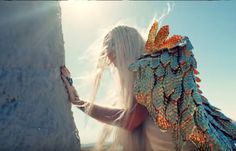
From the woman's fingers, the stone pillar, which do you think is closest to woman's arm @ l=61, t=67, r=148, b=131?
the woman's fingers

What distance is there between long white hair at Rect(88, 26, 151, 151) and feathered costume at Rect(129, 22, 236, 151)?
0.40 meters

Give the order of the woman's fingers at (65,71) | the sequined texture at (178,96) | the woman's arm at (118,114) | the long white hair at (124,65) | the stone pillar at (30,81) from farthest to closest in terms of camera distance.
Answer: the long white hair at (124,65)
the woman's arm at (118,114)
the sequined texture at (178,96)
the woman's fingers at (65,71)
the stone pillar at (30,81)

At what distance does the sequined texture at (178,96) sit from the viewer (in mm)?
2641

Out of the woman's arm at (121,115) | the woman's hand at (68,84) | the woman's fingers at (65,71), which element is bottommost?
the woman's arm at (121,115)

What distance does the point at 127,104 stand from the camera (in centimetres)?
316

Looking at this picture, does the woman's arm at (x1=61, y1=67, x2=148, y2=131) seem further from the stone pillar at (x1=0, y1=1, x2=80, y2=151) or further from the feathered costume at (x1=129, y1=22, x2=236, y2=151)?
the stone pillar at (x1=0, y1=1, x2=80, y2=151)

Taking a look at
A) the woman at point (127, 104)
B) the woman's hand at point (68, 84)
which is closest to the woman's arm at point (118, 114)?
the woman at point (127, 104)

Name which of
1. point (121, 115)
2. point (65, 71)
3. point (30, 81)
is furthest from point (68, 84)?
point (121, 115)

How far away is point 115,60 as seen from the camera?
326 centimetres

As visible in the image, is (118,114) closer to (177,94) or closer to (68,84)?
(177,94)

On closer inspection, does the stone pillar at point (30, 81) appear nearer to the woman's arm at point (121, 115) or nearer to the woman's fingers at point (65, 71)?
the woman's fingers at point (65, 71)

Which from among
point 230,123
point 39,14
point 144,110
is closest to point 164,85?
point 144,110

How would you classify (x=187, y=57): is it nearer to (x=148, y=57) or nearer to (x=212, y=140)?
(x=148, y=57)

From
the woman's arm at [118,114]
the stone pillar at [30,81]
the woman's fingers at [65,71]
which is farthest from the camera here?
A: the woman's arm at [118,114]
